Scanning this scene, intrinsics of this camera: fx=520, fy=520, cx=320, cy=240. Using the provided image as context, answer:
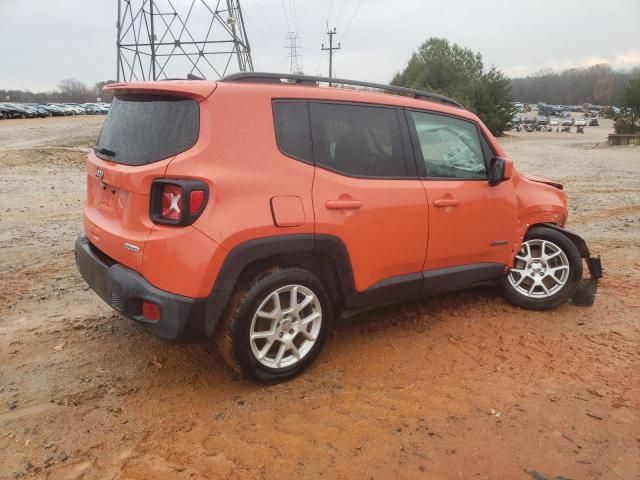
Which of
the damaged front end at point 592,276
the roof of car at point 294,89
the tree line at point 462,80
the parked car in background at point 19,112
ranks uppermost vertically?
the tree line at point 462,80

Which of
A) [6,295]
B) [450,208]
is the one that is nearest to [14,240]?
[6,295]

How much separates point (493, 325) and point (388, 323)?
33.0 inches

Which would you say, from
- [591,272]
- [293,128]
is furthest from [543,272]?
[293,128]

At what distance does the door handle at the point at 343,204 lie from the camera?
3.12 m

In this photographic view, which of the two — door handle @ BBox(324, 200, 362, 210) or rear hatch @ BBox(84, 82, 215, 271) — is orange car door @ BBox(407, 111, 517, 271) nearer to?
door handle @ BBox(324, 200, 362, 210)

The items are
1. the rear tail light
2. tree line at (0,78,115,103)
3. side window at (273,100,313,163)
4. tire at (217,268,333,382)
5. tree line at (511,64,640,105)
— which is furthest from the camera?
tree line at (511,64,640,105)

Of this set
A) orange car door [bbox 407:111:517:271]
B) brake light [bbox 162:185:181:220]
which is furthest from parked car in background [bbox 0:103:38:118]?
brake light [bbox 162:185:181:220]

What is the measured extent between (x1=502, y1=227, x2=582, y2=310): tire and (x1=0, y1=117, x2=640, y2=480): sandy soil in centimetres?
13

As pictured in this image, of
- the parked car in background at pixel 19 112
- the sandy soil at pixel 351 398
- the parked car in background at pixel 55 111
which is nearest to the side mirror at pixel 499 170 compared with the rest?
the sandy soil at pixel 351 398

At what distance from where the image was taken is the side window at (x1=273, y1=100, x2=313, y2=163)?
3.05 m

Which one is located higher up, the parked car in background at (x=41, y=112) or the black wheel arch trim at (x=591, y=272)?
the parked car in background at (x=41, y=112)

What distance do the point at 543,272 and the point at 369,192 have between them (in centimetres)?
210

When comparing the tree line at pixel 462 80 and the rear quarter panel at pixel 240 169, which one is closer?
the rear quarter panel at pixel 240 169

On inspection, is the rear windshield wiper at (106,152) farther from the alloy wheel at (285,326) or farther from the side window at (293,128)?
the alloy wheel at (285,326)
